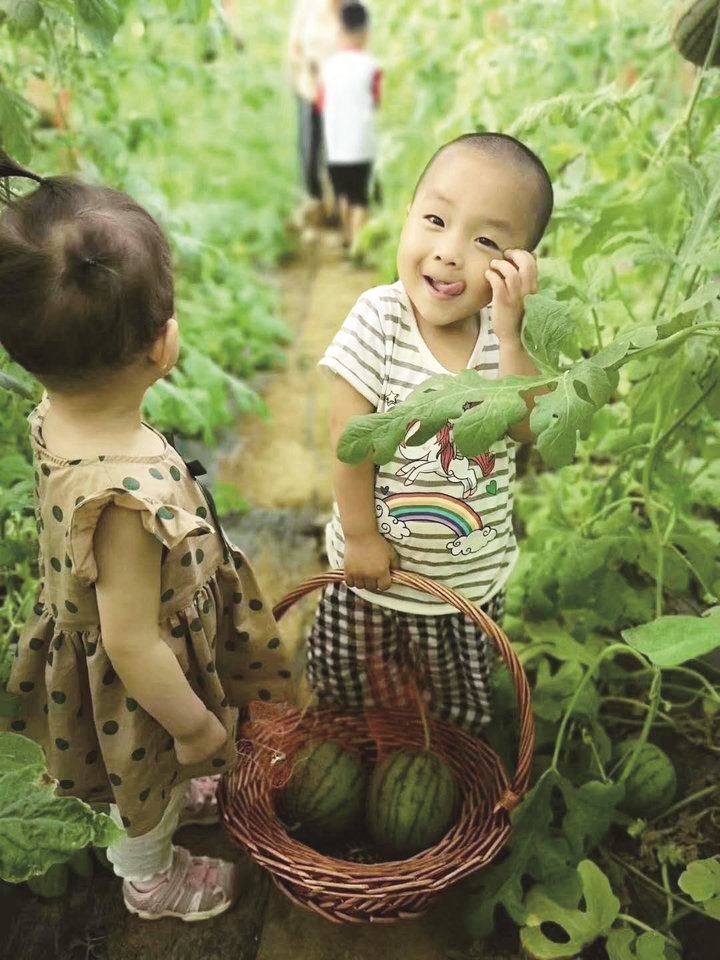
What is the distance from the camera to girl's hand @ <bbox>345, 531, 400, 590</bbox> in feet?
5.16

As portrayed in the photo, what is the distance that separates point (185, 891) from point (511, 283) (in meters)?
1.31

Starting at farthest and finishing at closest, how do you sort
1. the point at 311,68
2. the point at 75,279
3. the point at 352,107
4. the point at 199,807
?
the point at 311,68 → the point at 352,107 → the point at 199,807 → the point at 75,279

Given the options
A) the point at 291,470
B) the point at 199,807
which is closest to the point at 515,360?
the point at 199,807

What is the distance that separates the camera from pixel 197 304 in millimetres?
3816

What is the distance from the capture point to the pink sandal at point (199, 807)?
1.82 m

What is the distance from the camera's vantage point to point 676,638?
41.6 inches

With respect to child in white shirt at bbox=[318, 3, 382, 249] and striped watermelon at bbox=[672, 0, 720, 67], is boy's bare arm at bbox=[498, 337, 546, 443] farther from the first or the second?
child in white shirt at bbox=[318, 3, 382, 249]

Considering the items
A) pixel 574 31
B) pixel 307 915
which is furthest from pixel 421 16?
pixel 307 915

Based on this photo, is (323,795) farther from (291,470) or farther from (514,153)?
(291,470)

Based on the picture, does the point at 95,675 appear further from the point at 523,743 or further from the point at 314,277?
the point at 314,277

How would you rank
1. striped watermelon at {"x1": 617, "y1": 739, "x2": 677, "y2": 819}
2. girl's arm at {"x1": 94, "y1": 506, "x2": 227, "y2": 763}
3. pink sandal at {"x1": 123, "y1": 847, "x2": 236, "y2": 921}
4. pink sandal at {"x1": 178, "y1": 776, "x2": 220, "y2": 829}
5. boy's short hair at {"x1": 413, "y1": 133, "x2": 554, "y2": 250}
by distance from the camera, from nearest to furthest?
girl's arm at {"x1": 94, "y1": 506, "x2": 227, "y2": 763}
boy's short hair at {"x1": 413, "y1": 133, "x2": 554, "y2": 250}
pink sandal at {"x1": 123, "y1": 847, "x2": 236, "y2": 921}
striped watermelon at {"x1": 617, "y1": 739, "x2": 677, "y2": 819}
pink sandal at {"x1": 178, "y1": 776, "x2": 220, "y2": 829}

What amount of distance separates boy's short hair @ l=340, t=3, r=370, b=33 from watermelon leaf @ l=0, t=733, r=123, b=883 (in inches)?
210

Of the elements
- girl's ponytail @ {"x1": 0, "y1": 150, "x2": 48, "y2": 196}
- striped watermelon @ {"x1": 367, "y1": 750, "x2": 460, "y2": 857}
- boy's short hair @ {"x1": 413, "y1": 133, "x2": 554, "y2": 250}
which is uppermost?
boy's short hair @ {"x1": 413, "y1": 133, "x2": 554, "y2": 250}

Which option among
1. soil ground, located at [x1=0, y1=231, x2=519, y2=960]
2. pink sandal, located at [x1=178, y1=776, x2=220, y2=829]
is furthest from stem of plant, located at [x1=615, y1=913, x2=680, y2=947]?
pink sandal, located at [x1=178, y1=776, x2=220, y2=829]
